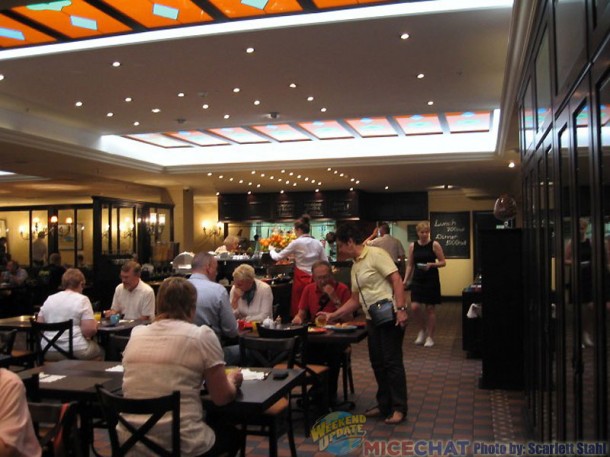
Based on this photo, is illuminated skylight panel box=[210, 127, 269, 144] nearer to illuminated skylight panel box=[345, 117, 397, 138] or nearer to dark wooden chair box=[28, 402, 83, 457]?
illuminated skylight panel box=[345, 117, 397, 138]

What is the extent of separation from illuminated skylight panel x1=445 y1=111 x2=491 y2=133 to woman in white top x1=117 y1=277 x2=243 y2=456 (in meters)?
7.45

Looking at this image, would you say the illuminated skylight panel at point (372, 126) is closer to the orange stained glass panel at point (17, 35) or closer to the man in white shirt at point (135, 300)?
the man in white shirt at point (135, 300)

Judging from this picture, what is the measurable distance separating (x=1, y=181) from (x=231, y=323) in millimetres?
12241

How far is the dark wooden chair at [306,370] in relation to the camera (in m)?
4.91

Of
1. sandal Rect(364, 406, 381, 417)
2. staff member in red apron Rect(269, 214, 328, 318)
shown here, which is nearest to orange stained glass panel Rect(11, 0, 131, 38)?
staff member in red apron Rect(269, 214, 328, 318)

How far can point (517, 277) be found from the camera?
6535 mm

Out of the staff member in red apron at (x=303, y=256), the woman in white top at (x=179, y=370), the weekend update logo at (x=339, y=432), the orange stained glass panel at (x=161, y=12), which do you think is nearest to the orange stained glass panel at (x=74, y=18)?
the orange stained glass panel at (x=161, y=12)

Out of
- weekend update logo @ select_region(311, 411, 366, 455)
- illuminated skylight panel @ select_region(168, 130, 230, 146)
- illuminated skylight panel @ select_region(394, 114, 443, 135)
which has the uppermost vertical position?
illuminated skylight panel @ select_region(168, 130, 230, 146)

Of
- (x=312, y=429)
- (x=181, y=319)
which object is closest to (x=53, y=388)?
(x=181, y=319)

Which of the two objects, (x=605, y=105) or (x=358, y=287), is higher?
(x=605, y=105)

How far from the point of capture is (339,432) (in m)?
5.26

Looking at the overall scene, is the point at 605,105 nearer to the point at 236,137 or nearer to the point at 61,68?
the point at 61,68

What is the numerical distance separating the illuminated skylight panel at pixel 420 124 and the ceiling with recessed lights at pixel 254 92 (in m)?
0.04

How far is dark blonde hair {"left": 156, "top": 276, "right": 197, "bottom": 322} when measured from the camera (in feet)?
10.5
